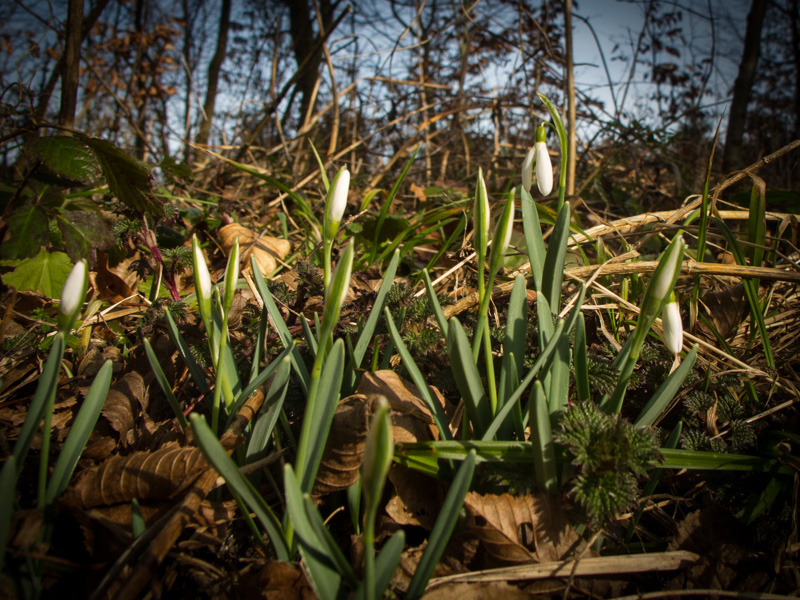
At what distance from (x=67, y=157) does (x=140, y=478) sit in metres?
1.01

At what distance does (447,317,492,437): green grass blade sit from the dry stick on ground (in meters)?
0.46

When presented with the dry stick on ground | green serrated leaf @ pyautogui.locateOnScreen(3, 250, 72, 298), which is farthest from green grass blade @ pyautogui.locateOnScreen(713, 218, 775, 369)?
green serrated leaf @ pyautogui.locateOnScreen(3, 250, 72, 298)

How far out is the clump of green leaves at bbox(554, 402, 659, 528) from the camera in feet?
2.67

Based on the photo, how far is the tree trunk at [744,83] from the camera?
4.37 metres

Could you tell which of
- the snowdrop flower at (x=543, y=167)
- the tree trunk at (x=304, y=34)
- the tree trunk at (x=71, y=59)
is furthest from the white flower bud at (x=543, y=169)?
the tree trunk at (x=304, y=34)

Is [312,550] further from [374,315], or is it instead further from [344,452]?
[374,315]

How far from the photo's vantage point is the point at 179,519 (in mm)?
782

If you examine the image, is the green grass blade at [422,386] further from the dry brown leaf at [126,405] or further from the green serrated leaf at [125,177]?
the green serrated leaf at [125,177]

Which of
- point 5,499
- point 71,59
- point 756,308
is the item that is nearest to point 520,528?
point 5,499

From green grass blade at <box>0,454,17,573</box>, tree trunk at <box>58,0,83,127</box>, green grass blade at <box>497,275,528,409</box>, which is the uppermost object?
tree trunk at <box>58,0,83,127</box>

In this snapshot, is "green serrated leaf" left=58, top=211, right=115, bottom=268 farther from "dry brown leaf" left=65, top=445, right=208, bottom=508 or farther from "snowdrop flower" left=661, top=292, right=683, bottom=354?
"snowdrop flower" left=661, top=292, right=683, bottom=354

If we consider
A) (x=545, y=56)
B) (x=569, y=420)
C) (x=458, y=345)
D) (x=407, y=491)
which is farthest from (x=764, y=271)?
(x=545, y=56)

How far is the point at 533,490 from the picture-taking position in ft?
3.01

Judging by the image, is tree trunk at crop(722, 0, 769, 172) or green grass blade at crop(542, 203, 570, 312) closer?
green grass blade at crop(542, 203, 570, 312)
